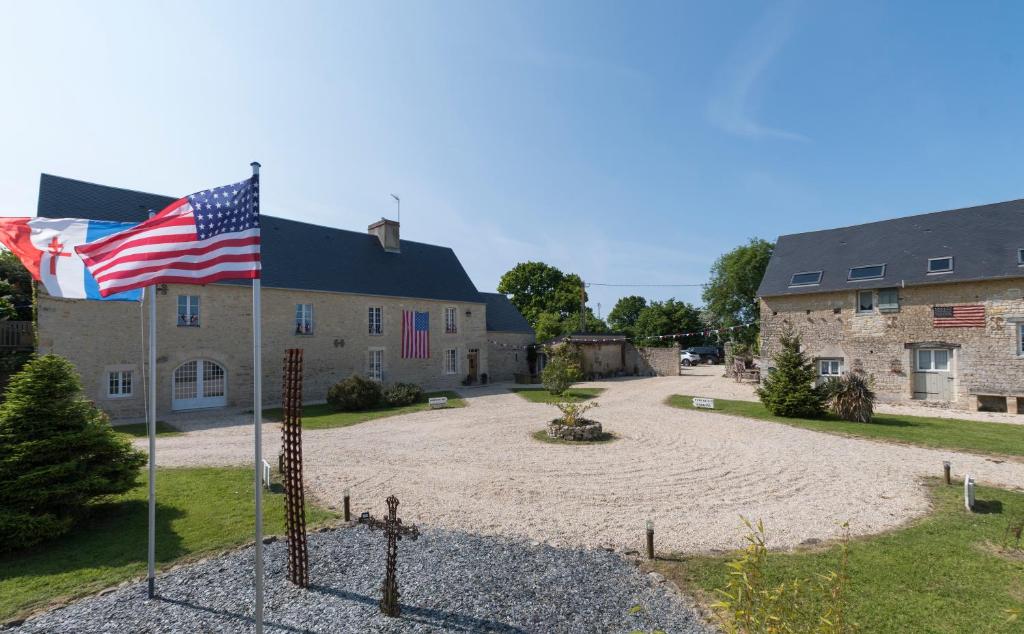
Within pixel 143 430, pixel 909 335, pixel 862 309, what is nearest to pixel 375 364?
pixel 143 430

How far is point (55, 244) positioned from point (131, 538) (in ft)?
13.0

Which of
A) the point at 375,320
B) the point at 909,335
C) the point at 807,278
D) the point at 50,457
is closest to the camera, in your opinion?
the point at 50,457

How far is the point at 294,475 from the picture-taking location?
514 centimetres

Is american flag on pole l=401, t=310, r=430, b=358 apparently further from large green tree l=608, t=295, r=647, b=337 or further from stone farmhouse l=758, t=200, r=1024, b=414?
large green tree l=608, t=295, r=647, b=337

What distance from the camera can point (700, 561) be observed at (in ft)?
18.2

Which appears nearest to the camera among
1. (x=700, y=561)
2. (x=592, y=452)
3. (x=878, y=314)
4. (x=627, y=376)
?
(x=700, y=561)

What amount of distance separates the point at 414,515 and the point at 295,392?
307cm

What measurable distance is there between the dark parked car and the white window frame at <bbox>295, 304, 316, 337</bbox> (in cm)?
4009

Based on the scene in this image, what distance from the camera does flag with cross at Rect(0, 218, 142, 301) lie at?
226 inches

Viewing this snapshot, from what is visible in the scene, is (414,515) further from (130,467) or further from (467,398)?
(467,398)

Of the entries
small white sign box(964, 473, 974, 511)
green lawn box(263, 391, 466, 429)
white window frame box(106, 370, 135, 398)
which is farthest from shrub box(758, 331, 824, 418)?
white window frame box(106, 370, 135, 398)

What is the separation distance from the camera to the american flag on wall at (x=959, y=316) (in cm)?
1723

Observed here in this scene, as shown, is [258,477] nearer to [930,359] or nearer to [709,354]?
[930,359]

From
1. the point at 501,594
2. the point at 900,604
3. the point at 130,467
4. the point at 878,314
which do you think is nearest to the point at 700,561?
the point at 900,604
